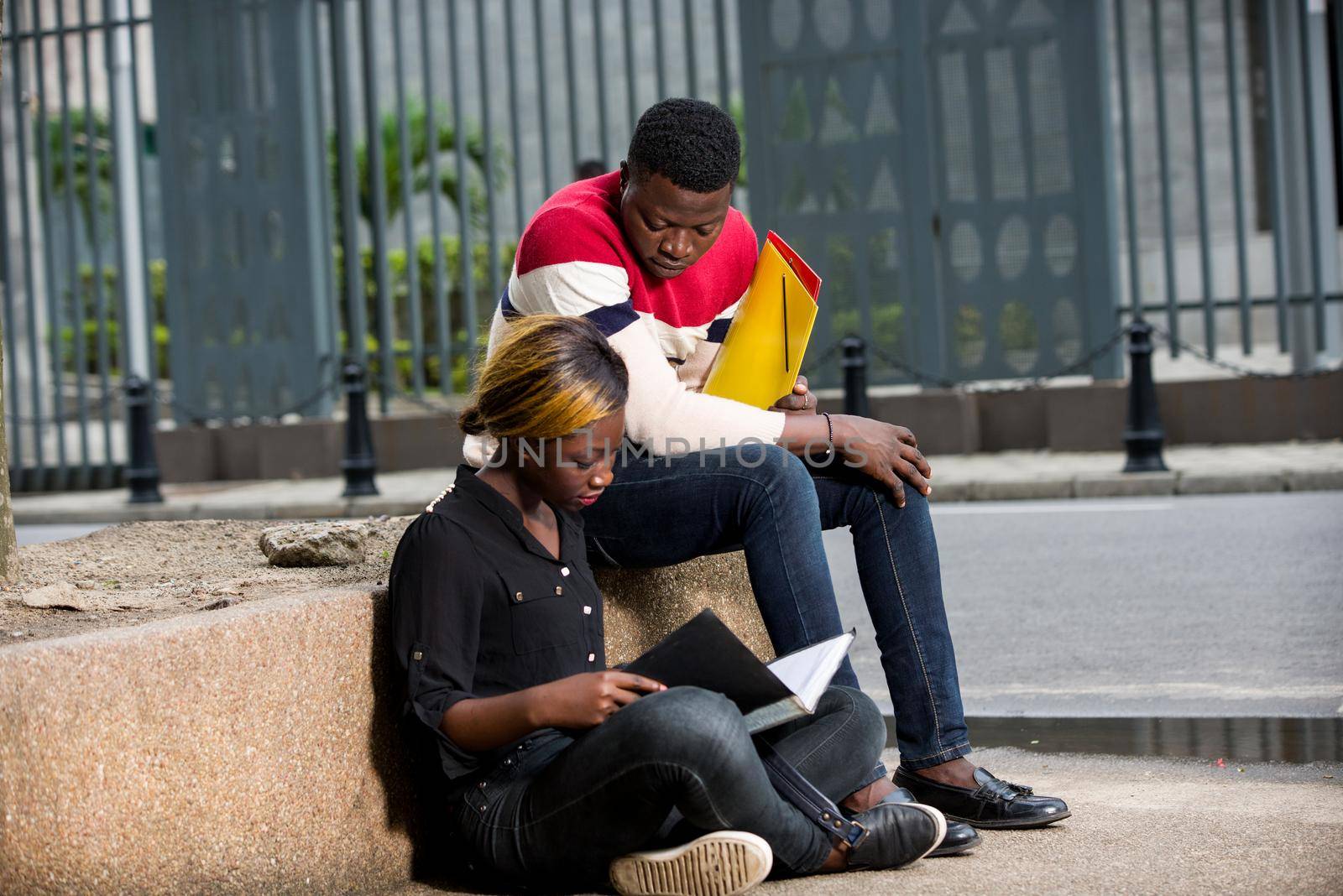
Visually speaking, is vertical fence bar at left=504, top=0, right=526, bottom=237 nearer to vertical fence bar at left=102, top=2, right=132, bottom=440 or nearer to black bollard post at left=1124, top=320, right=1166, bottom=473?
vertical fence bar at left=102, top=2, right=132, bottom=440

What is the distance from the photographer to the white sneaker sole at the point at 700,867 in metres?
2.49

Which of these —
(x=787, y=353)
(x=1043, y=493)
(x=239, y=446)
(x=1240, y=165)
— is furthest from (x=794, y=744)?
(x=239, y=446)

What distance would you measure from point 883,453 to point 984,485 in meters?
6.78

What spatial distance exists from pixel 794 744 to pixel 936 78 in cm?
963

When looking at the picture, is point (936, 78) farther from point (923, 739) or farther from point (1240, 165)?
point (923, 739)

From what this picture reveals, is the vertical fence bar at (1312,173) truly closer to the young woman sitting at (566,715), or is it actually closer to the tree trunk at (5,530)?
the young woman sitting at (566,715)

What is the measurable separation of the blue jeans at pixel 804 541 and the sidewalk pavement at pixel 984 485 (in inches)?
242

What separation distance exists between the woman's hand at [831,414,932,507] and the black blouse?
629mm

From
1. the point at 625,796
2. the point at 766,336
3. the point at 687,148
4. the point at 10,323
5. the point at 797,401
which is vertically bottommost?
the point at 625,796

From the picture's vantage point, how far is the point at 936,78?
11734 millimetres

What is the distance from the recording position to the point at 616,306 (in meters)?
3.10

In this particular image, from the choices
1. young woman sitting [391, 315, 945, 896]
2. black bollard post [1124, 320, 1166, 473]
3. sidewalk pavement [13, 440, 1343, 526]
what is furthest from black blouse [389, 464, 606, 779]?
black bollard post [1124, 320, 1166, 473]

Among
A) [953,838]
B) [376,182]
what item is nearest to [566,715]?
[953,838]

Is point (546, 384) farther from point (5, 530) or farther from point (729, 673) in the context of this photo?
point (5, 530)
